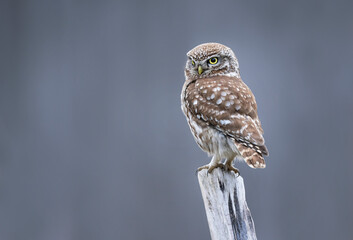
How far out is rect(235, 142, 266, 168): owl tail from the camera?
1.99 m

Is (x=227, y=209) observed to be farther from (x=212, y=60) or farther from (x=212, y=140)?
(x=212, y=60)

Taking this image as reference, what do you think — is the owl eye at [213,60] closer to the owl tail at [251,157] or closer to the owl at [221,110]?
the owl at [221,110]

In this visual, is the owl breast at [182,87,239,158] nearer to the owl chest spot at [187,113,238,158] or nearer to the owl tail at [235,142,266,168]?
the owl chest spot at [187,113,238,158]

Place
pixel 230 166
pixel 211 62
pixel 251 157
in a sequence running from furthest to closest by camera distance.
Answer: pixel 211 62, pixel 230 166, pixel 251 157

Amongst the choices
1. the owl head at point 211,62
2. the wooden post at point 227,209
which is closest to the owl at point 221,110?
the owl head at point 211,62

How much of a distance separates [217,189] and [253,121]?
0.45 meters

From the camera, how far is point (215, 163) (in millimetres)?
2502

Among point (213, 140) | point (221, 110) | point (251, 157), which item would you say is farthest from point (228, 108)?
point (251, 157)

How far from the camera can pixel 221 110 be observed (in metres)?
2.33

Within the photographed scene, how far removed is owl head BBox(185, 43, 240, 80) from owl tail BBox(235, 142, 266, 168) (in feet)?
2.35

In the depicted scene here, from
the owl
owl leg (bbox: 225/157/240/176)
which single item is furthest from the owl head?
owl leg (bbox: 225/157/240/176)

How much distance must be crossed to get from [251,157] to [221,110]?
0.40 m

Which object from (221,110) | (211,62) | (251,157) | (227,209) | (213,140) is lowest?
(227,209)

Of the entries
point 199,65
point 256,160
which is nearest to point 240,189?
point 256,160
